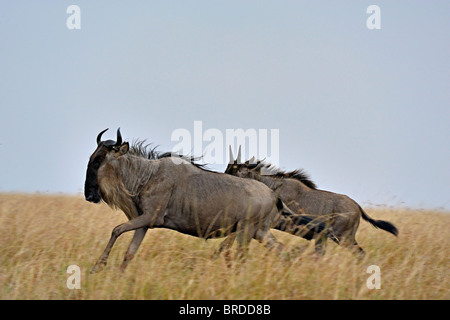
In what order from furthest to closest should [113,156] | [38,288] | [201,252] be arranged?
1. [201,252]
2. [113,156]
3. [38,288]

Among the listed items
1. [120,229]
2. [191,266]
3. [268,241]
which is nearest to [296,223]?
[268,241]

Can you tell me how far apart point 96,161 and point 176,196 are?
120cm

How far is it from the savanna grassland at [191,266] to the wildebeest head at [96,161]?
0.97 meters

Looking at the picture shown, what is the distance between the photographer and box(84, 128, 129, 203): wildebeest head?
7.18m

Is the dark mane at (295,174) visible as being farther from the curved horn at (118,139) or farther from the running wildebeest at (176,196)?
the curved horn at (118,139)

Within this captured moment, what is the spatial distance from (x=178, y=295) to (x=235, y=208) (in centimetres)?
201

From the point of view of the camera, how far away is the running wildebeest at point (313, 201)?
8.43 metres

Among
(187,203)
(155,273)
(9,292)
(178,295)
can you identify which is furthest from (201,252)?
(9,292)

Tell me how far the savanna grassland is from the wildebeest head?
97 cm

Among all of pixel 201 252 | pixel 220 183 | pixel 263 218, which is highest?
pixel 220 183

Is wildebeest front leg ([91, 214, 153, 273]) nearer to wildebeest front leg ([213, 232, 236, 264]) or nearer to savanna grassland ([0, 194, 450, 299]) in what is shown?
savanna grassland ([0, 194, 450, 299])

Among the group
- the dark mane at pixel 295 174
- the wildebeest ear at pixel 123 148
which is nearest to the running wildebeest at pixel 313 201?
the dark mane at pixel 295 174

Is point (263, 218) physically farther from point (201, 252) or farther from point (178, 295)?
point (178, 295)
